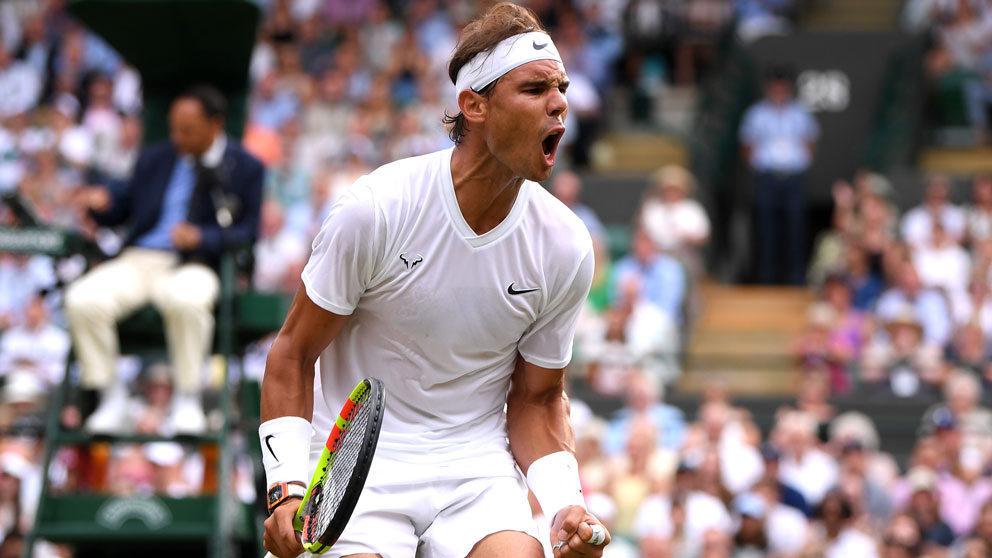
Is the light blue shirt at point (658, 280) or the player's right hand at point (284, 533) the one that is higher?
the light blue shirt at point (658, 280)

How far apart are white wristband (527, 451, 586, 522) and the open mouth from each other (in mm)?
901

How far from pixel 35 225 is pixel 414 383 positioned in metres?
3.38

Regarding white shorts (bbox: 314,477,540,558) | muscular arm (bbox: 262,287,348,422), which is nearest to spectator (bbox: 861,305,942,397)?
white shorts (bbox: 314,477,540,558)

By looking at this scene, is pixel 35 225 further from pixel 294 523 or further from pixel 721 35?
pixel 721 35

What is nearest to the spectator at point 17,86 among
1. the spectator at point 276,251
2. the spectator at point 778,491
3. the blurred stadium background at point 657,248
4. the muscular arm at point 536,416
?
the blurred stadium background at point 657,248

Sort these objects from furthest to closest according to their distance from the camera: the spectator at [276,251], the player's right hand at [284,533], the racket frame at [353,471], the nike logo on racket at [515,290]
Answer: the spectator at [276,251] < the nike logo on racket at [515,290] < the player's right hand at [284,533] < the racket frame at [353,471]

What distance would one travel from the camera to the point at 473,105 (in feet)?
13.9

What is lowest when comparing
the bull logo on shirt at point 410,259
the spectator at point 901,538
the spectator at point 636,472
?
the spectator at point 901,538

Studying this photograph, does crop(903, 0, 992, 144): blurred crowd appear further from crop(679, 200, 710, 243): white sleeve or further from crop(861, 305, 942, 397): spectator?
crop(861, 305, 942, 397): spectator

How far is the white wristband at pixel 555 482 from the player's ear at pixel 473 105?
1012mm

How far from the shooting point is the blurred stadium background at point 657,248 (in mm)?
7902

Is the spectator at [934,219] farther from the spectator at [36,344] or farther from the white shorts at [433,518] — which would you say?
the white shorts at [433,518]

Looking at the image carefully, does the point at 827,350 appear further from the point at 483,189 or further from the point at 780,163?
the point at 483,189

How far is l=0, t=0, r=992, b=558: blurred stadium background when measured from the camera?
790 centimetres
